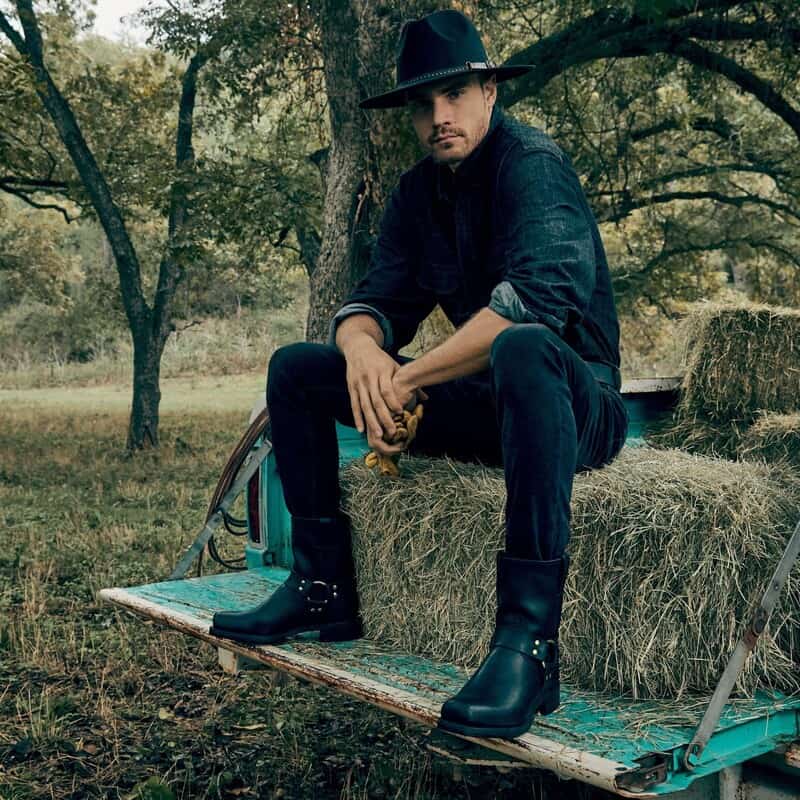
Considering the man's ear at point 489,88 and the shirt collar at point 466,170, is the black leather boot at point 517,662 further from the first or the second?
the man's ear at point 489,88

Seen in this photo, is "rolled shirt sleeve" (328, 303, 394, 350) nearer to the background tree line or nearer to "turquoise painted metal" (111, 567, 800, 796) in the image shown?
"turquoise painted metal" (111, 567, 800, 796)

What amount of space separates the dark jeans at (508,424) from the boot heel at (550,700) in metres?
0.26

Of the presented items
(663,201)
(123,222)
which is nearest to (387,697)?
(663,201)

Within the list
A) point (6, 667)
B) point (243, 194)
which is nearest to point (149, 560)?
point (6, 667)

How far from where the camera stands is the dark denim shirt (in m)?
2.50

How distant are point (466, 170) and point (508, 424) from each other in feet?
2.88

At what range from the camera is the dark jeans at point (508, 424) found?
2199 mm

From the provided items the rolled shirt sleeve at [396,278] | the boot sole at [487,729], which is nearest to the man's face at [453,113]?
the rolled shirt sleeve at [396,278]

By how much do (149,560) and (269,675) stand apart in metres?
2.10

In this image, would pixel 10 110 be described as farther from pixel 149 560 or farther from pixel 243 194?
pixel 149 560

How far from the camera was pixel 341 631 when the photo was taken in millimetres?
2932

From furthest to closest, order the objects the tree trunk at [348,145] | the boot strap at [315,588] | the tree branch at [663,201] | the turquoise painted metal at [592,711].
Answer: the tree branch at [663,201]
the tree trunk at [348,145]
the boot strap at [315,588]
the turquoise painted metal at [592,711]

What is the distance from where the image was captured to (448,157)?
2.78 meters

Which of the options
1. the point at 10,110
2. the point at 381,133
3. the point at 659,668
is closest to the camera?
the point at 659,668
